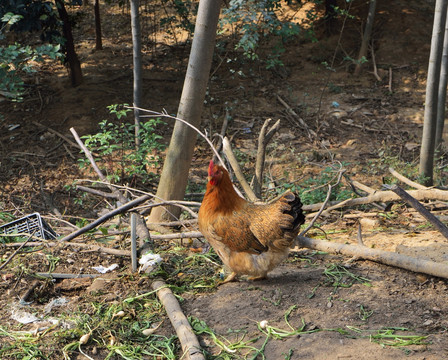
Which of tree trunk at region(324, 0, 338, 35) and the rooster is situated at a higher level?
tree trunk at region(324, 0, 338, 35)

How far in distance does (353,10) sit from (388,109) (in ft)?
12.3

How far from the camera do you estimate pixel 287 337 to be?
10.2 feet

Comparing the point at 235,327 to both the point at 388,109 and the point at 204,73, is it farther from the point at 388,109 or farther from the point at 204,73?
the point at 388,109

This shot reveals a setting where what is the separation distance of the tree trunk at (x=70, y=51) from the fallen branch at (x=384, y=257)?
7.62 m

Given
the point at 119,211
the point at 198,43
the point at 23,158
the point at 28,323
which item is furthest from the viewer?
the point at 23,158

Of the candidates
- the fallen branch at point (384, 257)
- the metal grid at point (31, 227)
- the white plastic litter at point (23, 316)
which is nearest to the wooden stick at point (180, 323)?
the white plastic litter at point (23, 316)

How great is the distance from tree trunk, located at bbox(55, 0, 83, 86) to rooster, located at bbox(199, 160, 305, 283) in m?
7.30

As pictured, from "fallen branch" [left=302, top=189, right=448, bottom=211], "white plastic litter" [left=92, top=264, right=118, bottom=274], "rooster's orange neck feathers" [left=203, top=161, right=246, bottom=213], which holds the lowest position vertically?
"white plastic litter" [left=92, top=264, right=118, bottom=274]

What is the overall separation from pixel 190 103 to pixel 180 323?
8.87 feet

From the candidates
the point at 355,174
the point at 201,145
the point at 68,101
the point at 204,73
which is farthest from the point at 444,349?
the point at 68,101

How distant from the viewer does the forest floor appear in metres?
3.15

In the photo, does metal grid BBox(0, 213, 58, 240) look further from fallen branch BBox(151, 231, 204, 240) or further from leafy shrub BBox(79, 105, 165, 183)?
leafy shrub BBox(79, 105, 165, 183)

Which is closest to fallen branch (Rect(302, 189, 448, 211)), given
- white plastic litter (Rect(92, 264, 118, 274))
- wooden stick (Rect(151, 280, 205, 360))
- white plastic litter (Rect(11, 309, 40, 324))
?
wooden stick (Rect(151, 280, 205, 360))

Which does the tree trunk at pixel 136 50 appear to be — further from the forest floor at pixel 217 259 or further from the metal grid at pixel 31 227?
the metal grid at pixel 31 227
